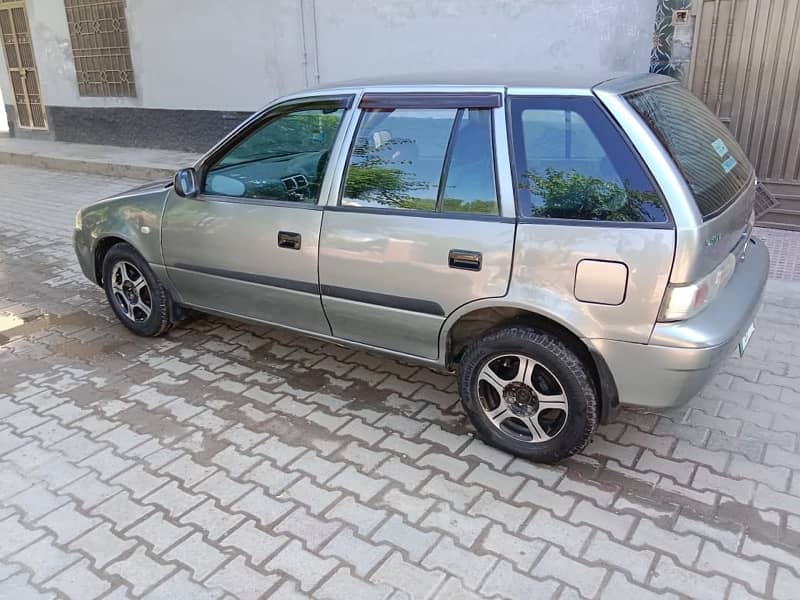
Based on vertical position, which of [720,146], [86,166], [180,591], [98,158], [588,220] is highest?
[720,146]

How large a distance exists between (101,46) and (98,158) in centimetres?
217

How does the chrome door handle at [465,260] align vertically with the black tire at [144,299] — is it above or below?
above

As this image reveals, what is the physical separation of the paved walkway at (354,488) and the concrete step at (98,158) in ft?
20.2

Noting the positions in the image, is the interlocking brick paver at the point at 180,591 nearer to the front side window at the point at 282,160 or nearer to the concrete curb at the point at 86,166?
the front side window at the point at 282,160


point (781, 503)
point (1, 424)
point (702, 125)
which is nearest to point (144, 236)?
point (1, 424)

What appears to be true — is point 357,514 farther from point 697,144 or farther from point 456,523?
point 697,144

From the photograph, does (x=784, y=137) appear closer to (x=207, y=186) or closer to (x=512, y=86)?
(x=512, y=86)

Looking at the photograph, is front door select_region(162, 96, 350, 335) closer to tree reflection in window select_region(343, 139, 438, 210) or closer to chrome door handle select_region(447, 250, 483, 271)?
tree reflection in window select_region(343, 139, 438, 210)

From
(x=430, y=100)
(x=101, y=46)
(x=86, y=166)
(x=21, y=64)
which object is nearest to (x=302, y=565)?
(x=430, y=100)

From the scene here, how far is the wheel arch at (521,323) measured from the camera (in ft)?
9.29

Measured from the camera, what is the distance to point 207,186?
155 inches

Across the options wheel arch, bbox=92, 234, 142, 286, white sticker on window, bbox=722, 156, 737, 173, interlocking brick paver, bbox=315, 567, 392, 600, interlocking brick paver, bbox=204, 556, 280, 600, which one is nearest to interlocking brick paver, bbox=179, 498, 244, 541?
interlocking brick paver, bbox=204, 556, 280, 600

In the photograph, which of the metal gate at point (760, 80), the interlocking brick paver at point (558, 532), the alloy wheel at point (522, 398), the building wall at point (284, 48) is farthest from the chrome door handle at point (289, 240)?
the metal gate at point (760, 80)

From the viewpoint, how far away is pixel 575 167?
9.24 feet
